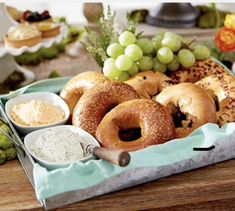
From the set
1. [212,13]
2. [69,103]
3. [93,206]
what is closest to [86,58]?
[212,13]

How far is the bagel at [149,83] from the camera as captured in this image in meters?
1.30

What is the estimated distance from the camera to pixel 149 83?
4.30 feet

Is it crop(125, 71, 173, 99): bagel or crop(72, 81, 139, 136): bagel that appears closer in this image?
crop(72, 81, 139, 136): bagel

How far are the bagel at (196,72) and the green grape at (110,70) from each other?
14 cm

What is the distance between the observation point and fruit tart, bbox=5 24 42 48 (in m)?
2.05

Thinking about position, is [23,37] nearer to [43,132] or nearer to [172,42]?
[172,42]

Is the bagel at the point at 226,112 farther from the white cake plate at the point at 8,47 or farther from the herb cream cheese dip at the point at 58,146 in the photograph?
the white cake plate at the point at 8,47

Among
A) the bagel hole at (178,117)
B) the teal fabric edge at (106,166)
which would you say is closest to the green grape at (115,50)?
the bagel hole at (178,117)

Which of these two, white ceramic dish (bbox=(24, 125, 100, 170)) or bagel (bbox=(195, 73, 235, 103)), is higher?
bagel (bbox=(195, 73, 235, 103))

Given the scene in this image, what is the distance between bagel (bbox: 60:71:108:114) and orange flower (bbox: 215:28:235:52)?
1.44 feet

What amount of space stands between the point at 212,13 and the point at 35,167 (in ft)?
5.10

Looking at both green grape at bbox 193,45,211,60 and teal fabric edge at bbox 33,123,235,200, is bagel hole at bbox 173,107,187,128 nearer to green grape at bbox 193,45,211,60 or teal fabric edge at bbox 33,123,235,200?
teal fabric edge at bbox 33,123,235,200

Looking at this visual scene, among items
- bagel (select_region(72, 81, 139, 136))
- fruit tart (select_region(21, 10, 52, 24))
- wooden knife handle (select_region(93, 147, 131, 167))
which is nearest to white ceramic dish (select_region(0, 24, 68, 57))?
fruit tart (select_region(21, 10, 52, 24))

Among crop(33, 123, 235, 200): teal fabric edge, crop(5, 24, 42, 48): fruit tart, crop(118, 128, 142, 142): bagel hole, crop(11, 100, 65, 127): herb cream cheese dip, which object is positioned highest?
crop(33, 123, 235, 200): teal fabric edge
